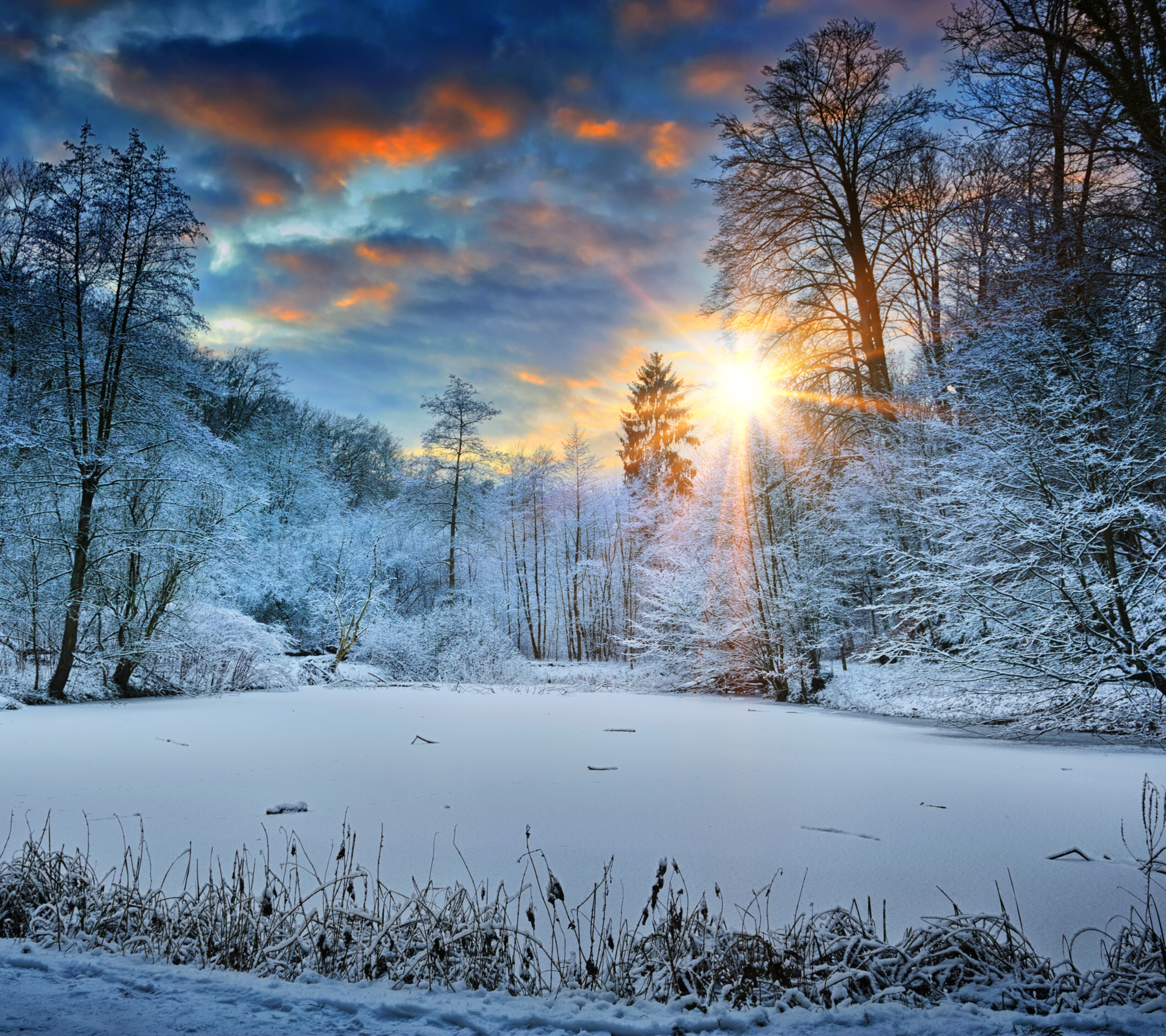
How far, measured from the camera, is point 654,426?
79.2ft

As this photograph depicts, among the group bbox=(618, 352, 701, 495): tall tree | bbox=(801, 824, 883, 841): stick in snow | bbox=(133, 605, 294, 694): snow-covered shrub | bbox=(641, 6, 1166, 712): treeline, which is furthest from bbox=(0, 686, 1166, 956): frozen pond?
bbox=(618, 352, 701, 495): tall tree

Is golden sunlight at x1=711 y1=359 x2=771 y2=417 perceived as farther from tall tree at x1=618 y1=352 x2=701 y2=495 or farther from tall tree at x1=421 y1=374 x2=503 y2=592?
tall tree at x1=421 y1=374 x2=503 y2=592

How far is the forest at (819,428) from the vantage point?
5.18 metres

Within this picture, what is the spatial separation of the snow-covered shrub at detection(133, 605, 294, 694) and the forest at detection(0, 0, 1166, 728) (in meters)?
0.06

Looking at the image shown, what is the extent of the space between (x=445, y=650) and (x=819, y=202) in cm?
1296

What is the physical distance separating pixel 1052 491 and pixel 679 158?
273 inches

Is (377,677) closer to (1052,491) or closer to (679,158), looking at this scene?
(679,158)

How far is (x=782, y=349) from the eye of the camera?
32.4 feet

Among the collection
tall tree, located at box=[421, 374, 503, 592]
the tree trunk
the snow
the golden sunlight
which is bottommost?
the snow

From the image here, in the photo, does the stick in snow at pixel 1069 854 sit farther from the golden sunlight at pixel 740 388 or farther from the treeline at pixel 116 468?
the treeline at pixel 116 468

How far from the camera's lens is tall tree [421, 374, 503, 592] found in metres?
21.5

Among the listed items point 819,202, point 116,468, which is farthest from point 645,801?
point 116,468

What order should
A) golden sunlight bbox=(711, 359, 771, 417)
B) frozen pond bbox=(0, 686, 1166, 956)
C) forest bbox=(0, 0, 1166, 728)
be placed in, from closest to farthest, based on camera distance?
frozen pond bbox=(0, 686, 1166, 956), forest bbox=(0, 0, 1166, 728), golden sunlight bbox=(711, 359, 771, 417)

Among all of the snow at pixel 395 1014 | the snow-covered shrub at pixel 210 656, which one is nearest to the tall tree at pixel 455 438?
the snow-covered shrub at pixel 210 656
